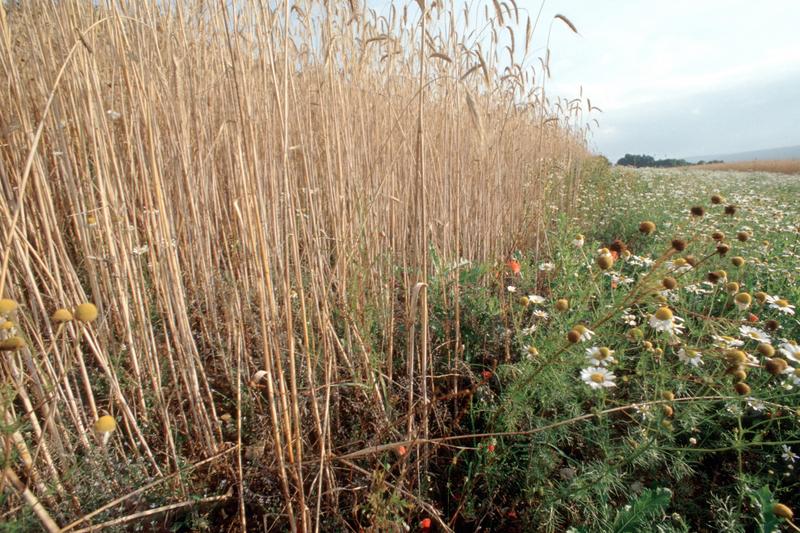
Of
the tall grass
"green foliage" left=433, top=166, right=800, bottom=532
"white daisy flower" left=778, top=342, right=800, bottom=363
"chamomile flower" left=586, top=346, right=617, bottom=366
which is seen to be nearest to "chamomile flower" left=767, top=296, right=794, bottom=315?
"green foliage" left=433, top=166, right=800, bottom=532

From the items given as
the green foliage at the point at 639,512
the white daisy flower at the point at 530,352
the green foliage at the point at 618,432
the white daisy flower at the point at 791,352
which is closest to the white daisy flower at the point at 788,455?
the green foliage at the point at 618,432

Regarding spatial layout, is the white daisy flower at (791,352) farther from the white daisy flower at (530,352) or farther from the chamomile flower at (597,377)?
the white daisy flower at (530,352)

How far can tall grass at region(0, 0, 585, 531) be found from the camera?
0.74 meters

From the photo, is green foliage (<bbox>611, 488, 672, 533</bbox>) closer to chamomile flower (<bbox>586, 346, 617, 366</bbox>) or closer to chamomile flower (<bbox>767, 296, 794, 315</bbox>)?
chamomile flower (<bbox>586, 346, 617, 366</bbox>)

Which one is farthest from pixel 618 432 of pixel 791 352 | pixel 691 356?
pixel 791 352

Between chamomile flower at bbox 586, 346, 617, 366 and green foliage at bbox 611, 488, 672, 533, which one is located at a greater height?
chamomile flower at bbox 586, 346, 617, 366

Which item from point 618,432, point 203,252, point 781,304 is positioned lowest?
point 618,432

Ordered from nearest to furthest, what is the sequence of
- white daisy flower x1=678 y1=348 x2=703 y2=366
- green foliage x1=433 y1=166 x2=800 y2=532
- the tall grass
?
the tall grass, green foliage x1=433 y1=166 x2=800 y2=532, white daisy flower x1=678 y1=348 x2=703 y2=366

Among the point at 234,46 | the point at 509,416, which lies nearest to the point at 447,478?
the point at 509,416

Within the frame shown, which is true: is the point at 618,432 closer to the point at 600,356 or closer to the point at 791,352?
the point at 600,356

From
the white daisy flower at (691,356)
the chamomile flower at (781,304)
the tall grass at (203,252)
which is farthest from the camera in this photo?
the chamomile flower at (781,304)

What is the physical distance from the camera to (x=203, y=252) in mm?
1075

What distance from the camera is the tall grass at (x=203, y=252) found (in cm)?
74

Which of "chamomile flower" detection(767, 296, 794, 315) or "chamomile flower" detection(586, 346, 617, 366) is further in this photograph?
"chamomile flower" detection(767, 296, 794, 315)
